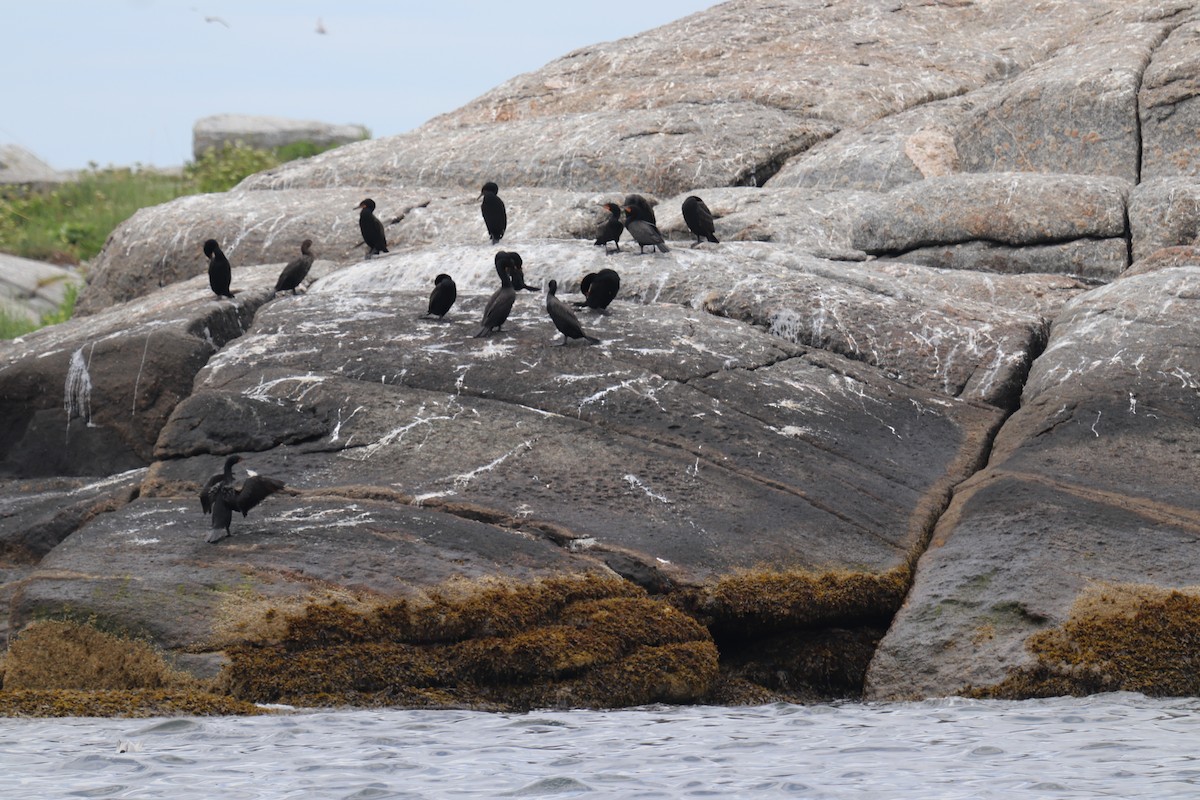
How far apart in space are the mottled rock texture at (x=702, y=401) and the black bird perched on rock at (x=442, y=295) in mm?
211

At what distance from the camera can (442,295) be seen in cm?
1347

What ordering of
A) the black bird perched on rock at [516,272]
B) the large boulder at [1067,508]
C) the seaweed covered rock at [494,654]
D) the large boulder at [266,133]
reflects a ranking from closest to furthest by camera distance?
the seaweed covered rock at [494,654] → the large boulder at [1067,508] → the black bird perched on rock at [516,272] → the large boulder at [266,133]

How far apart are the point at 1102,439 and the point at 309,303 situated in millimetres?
7619

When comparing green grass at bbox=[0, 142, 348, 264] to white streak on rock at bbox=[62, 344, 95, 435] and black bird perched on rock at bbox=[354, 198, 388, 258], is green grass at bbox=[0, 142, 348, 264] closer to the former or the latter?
black bird perched on rock at bbox=[354, 198, 388, 258]

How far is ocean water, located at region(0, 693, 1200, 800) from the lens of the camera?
7195mm

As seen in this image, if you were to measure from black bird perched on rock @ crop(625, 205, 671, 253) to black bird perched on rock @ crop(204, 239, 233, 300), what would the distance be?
13.5 ft

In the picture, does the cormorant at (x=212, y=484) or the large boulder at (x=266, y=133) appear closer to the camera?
the cormorant at (x=212, y=484)

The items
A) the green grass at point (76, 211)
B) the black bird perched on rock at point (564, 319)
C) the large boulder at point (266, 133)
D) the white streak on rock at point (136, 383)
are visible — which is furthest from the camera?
the large boulder at point (266, 133)

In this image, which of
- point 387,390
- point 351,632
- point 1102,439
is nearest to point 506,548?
point 351,632

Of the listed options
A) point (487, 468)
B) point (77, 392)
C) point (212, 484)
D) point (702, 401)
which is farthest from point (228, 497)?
point (77, 392)

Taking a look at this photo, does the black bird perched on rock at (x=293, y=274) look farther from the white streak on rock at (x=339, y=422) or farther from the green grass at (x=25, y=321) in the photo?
the green grass at (x=25, y=321)

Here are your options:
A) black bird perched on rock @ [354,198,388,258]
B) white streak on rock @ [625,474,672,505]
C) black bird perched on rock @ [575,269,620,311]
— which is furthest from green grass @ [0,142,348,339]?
white streak on rock @ [625,474,672,505]

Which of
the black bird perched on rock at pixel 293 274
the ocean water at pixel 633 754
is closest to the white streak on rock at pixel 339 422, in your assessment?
the ocean water at pixel 633 754

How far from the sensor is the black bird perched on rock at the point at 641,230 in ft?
48.4
